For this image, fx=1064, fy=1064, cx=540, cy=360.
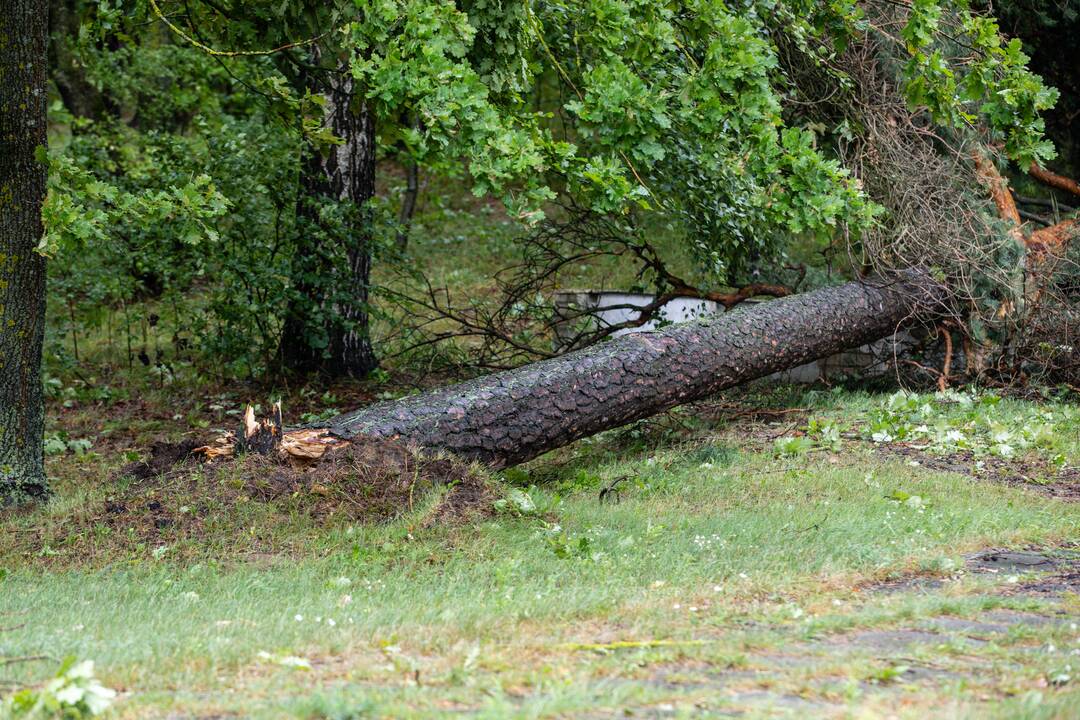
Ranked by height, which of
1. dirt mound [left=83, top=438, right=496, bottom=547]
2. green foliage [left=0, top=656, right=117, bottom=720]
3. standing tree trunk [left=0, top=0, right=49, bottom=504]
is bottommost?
dirt mound [left=83, top=438, right=496, bottom=547]

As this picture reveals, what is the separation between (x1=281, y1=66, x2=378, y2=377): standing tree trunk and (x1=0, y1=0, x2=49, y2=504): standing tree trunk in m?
3.60

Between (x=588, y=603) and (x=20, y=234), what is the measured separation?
14.3 feet

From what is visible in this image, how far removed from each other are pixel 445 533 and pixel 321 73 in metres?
4.52

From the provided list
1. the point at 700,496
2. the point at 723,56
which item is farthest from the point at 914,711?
the point at 723,56

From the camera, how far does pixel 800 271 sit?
10.8 metres

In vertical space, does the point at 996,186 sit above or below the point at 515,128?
below

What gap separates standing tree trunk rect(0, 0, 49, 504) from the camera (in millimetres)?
6398

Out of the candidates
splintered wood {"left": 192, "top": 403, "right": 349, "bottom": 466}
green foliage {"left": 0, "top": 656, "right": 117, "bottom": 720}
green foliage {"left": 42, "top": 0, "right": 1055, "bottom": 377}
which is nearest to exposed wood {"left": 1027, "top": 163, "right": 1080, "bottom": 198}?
green foliage {"left": 42, "top": 0, "right": 1055, "bottom": 377}

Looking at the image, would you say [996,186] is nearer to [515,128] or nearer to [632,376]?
[632,376]

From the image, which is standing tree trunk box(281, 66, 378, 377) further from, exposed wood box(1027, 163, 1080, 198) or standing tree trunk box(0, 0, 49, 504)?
exposed wood box(1027, 163, 1080, 198)

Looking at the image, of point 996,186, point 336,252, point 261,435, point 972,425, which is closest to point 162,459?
point 261,435

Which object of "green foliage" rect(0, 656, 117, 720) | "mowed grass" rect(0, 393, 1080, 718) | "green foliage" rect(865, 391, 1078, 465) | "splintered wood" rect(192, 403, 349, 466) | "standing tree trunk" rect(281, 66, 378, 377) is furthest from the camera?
"standing tree trunk" rect(281, 66, 378, 377)

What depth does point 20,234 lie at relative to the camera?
21.2 feet

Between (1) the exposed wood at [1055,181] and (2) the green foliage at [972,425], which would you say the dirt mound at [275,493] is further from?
(1) the exposed wood at [1055,181]
